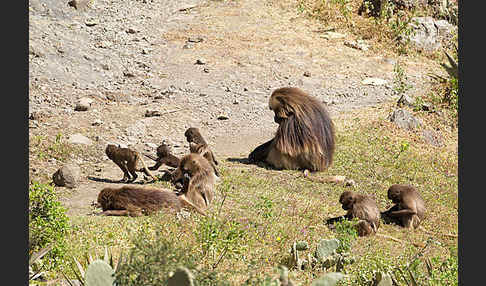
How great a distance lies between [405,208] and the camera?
9102 mm

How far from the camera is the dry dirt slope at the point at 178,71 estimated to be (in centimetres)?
1351

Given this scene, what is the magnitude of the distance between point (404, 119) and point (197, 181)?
7477 millimetres

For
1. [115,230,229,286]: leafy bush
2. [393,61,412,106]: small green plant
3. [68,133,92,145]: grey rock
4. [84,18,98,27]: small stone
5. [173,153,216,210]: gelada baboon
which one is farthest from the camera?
[84,18,98,27]: small stone

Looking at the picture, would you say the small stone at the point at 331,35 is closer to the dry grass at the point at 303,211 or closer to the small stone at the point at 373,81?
the small stone at the point at 373,81

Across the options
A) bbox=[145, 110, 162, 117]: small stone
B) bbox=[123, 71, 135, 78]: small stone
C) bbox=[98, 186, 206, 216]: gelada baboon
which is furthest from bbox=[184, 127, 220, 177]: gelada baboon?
bbox=[123, 71, 135, 78]: small stone

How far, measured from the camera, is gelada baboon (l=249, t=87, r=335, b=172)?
11.3m

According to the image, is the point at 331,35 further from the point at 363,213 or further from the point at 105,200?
the point at 105,200

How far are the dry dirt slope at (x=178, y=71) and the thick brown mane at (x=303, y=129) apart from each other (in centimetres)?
151

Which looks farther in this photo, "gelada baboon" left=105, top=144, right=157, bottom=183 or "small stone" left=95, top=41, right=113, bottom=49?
"small stone" left=95, top=41, right=113, bottom=49

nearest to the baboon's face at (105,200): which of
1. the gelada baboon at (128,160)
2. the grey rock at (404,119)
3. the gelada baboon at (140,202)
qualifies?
the gelada baboon at (140,202)

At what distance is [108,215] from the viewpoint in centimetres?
802

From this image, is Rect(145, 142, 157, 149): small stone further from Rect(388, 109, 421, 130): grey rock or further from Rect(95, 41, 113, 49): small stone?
Rect(95, 41, 113, 49): small stone

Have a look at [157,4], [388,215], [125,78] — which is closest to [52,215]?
[388,215]

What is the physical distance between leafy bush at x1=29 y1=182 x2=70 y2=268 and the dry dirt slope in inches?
130
